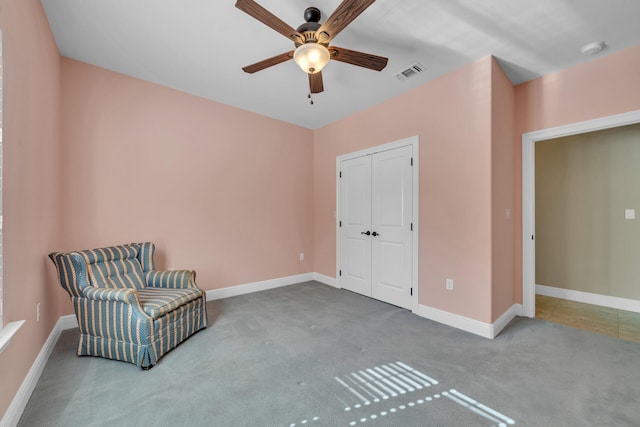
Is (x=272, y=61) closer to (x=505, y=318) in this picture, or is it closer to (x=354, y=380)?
(x=354, y=380)

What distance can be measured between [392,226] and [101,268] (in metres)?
3.16

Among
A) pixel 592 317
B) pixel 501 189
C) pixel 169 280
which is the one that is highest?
pixel 501 189

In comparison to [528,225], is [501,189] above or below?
above

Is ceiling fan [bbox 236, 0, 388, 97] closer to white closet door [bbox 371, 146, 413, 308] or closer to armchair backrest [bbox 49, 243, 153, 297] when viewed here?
white closet door [bbox 371, 146, 413, 308]

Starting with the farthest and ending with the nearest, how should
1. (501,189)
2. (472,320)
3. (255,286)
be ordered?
(255,286)
(501,189)
(472,320)

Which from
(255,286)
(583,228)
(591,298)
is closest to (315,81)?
(255,286)

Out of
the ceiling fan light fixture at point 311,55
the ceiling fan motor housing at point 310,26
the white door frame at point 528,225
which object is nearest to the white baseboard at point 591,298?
the white door frame at point 528,225

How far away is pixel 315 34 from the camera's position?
73.4 inches

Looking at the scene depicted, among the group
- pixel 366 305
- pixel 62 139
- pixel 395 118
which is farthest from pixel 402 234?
pixel 62 139

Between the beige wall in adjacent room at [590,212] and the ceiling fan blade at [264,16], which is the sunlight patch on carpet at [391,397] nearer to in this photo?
the ceiling fan blade at [264,16]

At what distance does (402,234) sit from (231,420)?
261 centimetres

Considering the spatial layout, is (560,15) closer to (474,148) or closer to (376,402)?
(474,148)

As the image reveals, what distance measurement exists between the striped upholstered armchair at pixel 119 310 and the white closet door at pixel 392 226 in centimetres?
231

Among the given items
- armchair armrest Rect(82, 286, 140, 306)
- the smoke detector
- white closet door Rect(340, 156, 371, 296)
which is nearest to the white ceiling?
the smoke detector
